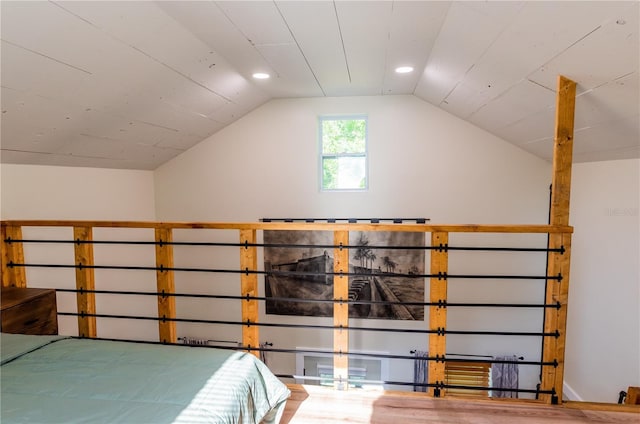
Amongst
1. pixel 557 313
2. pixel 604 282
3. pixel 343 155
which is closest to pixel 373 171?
pixel 343 155

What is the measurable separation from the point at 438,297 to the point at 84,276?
7.46 ft

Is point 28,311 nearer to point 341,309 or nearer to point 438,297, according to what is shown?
A: point 341,309

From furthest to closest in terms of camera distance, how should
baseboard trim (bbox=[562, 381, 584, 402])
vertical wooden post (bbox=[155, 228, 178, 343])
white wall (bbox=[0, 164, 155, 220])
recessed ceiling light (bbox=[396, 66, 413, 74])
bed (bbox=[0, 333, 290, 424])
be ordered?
1. baseboard trim (bbox=[562, 381, 584, 402])
2. recessed ceiling light (bbox=[396, 66, 413, 74])
3. white wall (bbox=[0, 164, 155, 220])
4. vertical wooden post (bbox=[155, 228, 178, 343])
5. bed (bbox=[0, 333, 290, 424])

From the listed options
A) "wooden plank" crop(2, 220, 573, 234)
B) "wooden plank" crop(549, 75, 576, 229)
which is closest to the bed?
"wooden plank" crop(2, 220, 573, 234)

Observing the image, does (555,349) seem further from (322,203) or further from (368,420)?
(322,203)

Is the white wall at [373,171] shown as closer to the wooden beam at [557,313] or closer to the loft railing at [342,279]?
the loft railing at [342,279]

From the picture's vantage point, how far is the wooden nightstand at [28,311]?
200 cm

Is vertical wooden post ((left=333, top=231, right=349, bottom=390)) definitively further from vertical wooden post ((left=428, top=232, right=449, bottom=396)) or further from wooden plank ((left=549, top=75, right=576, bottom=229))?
wooden plank ((left=549, top=75, right=576, bottom=229))

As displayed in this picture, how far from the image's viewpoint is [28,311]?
6.97ft

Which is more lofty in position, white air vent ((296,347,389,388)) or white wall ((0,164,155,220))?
white wall ((0,164,155,220))

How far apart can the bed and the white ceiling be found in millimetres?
1626

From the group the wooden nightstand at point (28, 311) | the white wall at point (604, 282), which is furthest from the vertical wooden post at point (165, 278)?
the white wall at point (604, 282)

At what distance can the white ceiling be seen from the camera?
1.79 m

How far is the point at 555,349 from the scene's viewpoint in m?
1.84
